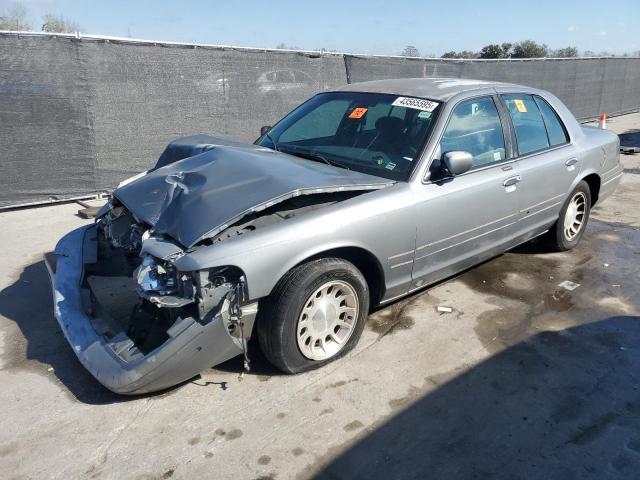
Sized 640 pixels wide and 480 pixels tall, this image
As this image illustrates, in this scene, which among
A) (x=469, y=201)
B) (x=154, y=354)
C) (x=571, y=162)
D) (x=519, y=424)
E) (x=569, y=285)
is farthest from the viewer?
(x=571, y=162)

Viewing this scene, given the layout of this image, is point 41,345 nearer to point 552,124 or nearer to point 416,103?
point 416,103

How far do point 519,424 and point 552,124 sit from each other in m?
3.10

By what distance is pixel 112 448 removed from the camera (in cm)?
269

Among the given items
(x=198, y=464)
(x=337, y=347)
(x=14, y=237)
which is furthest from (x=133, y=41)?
(x=198, y=464)

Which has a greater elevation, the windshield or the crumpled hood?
the windshield

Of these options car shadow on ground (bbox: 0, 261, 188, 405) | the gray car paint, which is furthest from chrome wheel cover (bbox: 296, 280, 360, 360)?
car shadow on ground (bbox: 0, 261, 188, 405)

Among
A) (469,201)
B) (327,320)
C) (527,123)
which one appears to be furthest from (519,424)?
(527,123)

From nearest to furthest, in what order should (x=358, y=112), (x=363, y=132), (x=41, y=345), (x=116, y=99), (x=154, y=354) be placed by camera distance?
(x=154, y=354)
(x=41, y=345)
(x=363, y=132)
(x=358, y=112)
(x=116, y=99)

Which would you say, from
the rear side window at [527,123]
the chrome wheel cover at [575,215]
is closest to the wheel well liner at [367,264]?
the rear side window at [527,123]

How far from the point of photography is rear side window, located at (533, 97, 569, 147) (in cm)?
484

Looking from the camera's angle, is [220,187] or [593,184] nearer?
[220,187]

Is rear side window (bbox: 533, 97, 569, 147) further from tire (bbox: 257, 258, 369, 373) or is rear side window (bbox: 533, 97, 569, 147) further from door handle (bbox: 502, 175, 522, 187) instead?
tire (bbox: 257, 258, 369, 373)

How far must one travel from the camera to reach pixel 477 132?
13.3ft

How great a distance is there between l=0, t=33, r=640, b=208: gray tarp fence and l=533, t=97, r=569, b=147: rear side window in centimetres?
488
